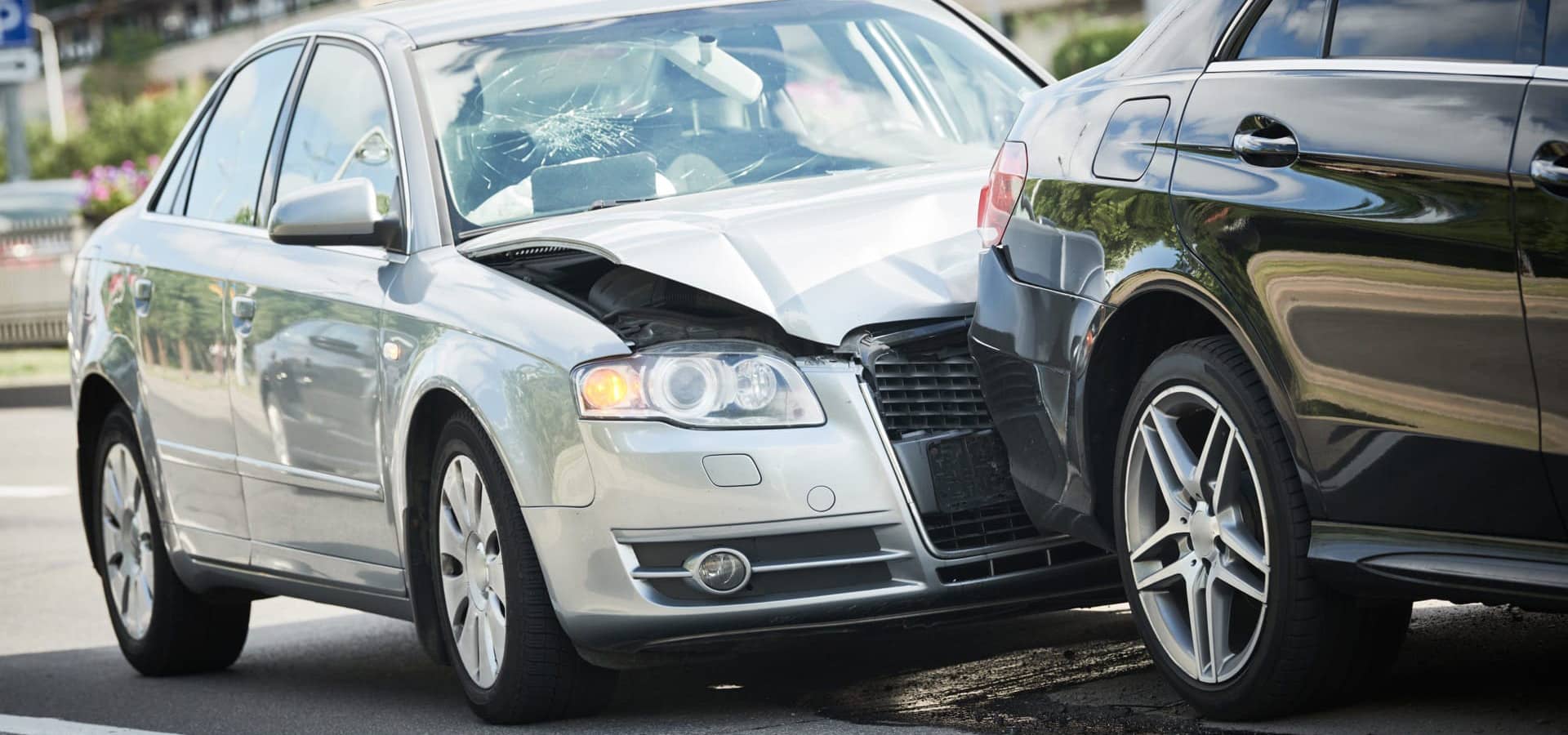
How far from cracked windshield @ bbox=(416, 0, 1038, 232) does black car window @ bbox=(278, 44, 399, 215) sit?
180 millimetres

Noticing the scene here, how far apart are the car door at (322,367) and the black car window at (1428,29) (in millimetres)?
2578

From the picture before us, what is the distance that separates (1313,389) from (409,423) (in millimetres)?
2361

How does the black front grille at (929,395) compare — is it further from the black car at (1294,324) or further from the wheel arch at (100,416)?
the wheel arch at (100,416)

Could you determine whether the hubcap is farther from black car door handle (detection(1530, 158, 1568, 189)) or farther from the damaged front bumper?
black car door handle (detection(1530, 158, 1568, 189))

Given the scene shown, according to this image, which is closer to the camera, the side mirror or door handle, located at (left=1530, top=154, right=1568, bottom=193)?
door handle, located at (left=1530, top=154, right=1568, bottom=193)

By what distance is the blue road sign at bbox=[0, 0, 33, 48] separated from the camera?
2531 centimetres

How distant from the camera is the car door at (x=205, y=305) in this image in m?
6.59

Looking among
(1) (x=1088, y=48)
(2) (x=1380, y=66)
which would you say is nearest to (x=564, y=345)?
(2) (x=1380, y=66)

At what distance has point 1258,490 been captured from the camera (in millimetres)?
4168

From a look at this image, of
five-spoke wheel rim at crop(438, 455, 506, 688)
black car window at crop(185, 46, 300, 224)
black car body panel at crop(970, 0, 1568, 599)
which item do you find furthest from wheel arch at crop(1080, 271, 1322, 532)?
black car window at crop(185, 46, 300, 224)

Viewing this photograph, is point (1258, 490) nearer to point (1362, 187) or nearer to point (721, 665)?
point (1362, 187)

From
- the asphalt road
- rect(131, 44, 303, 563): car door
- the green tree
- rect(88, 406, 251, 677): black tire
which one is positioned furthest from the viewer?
the green tree

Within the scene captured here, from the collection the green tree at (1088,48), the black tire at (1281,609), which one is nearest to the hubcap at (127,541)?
the black tire at (1281,609)

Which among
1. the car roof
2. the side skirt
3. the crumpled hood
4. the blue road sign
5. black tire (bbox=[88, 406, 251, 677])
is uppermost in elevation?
the car roof
